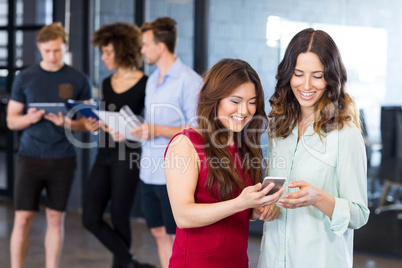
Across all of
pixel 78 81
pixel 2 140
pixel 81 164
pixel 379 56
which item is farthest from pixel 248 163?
pixel 2 140

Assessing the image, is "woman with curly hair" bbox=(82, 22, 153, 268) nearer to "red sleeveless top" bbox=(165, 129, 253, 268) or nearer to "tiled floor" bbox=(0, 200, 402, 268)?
"tiled floor" bbox=(0, 200, 402, 268)

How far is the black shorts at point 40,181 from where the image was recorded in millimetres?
3416

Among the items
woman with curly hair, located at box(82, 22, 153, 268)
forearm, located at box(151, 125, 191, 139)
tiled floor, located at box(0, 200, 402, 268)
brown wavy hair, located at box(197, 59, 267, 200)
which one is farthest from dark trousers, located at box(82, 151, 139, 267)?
brown wavy hair, located at box(197, 59, 267, 200)

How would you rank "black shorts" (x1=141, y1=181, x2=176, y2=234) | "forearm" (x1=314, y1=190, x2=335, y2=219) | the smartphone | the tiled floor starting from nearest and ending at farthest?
the smartphone < "forearm" (x1=314, y1=190, x2=335, y2=219) < "black shorts" (x1=141, y1=181, x2=176, y2=234) < the tiled floor

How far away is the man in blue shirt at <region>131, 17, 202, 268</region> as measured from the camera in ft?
10.5

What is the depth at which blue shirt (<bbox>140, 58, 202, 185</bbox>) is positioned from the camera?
3203 millimetres

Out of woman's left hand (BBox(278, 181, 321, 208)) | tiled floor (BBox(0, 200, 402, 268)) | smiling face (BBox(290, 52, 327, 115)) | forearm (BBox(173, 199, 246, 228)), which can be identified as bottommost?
tiled floor (BBox(0, 200, 402, 268))

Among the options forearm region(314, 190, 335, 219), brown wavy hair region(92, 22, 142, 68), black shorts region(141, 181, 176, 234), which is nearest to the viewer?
forearm region(314, 190, 335, 219)

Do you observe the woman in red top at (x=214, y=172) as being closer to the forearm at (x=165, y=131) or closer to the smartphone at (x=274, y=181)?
the smartphone at (x=274, y=181)

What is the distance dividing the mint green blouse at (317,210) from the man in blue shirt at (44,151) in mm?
1830

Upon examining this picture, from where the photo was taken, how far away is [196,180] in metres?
1.81

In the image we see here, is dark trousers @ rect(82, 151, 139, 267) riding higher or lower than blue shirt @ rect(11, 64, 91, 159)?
lower

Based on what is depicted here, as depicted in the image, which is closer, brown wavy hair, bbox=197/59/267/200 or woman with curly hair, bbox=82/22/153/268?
brown wavy hair, bbox=197/59/267/200

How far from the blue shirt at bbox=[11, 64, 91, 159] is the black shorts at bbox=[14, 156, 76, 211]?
42mm
